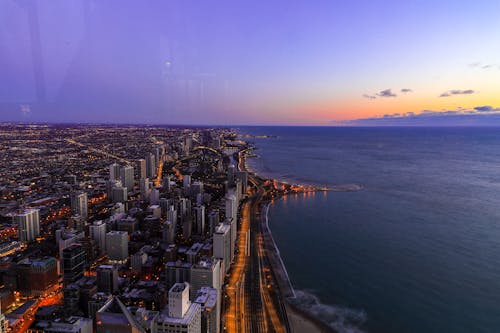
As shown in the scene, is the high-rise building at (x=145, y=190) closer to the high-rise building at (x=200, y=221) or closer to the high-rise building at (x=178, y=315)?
the high-rise building at (x=200, y=221)

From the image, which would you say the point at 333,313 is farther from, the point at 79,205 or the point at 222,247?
the point at 79,205

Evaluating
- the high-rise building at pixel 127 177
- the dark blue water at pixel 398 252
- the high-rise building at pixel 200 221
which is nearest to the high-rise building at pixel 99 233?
the high-rise building at pixel 200 221

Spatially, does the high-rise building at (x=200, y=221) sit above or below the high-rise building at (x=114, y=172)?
below

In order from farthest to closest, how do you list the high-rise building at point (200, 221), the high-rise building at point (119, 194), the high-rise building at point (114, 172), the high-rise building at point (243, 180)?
the high-rise building at point (114, 172) < the high-rise building at point (243, 180) < the high-rise building at point (119, 194) < the high-rise building at point (200, 221)

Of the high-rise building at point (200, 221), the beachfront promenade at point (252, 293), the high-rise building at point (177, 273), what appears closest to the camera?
the beachfront promenade at point (252, 293)

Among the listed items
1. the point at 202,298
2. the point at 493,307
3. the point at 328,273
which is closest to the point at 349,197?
the point at 328,273

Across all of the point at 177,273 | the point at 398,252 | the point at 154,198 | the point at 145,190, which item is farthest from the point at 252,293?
the point at 145,190

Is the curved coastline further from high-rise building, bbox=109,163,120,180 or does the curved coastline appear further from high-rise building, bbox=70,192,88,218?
high-rise building, bbox=109,163,120,180
